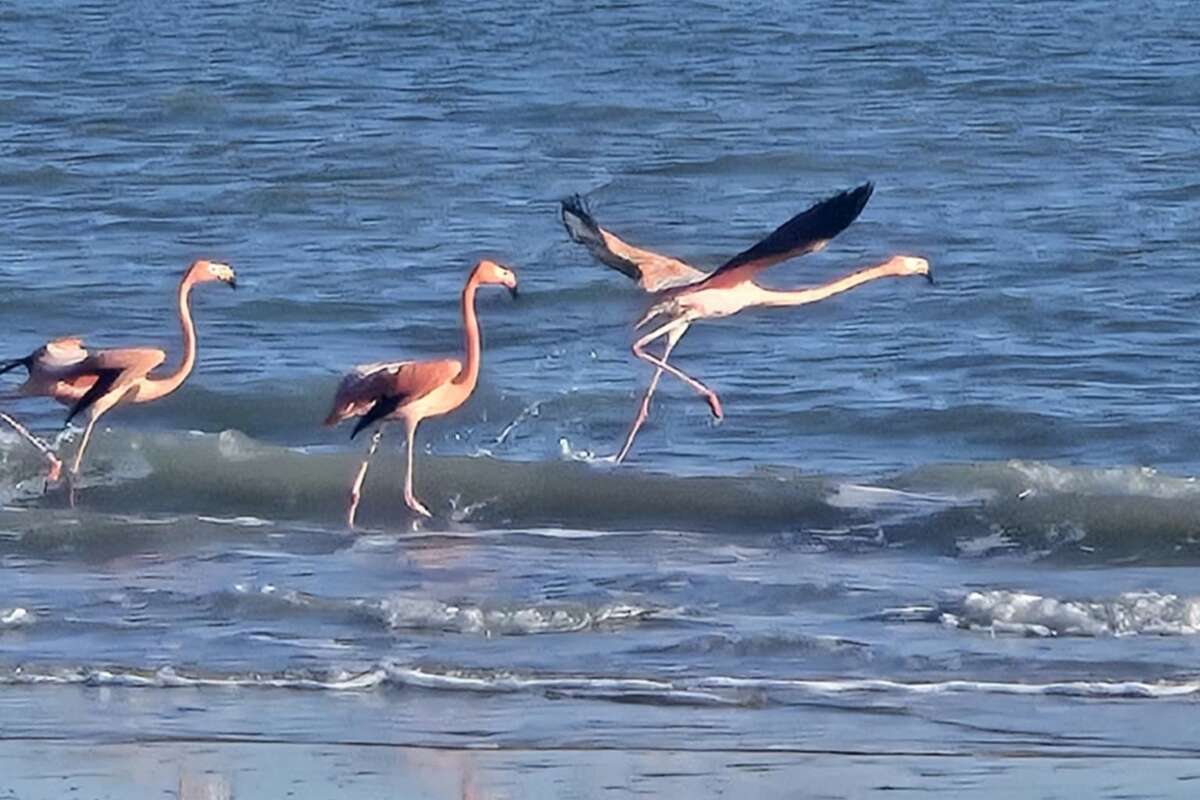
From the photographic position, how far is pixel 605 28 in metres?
30.5

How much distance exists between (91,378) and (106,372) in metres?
0.12

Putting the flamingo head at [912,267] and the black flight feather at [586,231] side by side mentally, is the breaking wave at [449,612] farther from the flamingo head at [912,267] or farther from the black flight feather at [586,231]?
the flamingo head at [912,267]

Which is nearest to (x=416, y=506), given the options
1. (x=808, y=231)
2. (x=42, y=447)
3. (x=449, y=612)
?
(x=42, y=447)

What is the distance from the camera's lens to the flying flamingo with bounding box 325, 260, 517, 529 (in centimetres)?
1162

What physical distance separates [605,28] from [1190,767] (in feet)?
78.9

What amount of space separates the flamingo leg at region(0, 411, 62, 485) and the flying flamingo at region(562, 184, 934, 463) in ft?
7.21

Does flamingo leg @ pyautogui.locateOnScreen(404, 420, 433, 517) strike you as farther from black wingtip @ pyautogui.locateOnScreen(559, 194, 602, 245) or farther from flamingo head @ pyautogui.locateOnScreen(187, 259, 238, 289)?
flamingo head @ pyautogui.locateOnScreen(187, 259, 238, 289)

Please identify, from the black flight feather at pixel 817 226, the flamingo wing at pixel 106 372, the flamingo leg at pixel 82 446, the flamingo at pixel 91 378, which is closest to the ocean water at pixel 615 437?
the flamingo leg at pixel 82 446

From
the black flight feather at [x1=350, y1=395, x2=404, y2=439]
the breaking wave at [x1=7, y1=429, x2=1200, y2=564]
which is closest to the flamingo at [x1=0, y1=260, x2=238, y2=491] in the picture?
the breaking wave at [x1=7, y1=429, x2=1200, y2=564]

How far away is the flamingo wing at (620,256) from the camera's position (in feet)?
37.3

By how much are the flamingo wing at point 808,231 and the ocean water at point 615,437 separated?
836 mm

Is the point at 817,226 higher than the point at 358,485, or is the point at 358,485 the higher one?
the point at 817,226

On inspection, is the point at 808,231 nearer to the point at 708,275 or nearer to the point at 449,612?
the point at 708,275

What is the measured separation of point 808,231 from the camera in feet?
36.4
